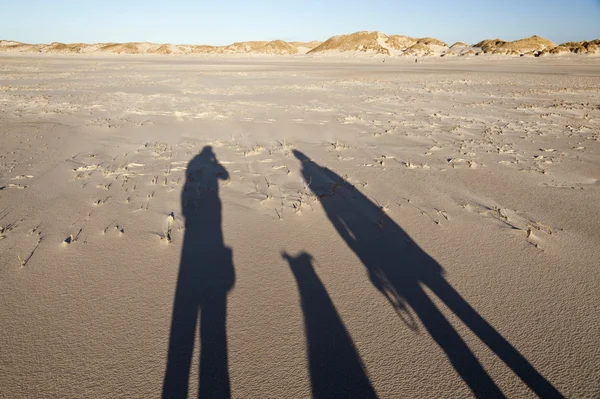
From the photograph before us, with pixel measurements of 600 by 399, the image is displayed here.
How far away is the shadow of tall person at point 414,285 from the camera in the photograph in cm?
240

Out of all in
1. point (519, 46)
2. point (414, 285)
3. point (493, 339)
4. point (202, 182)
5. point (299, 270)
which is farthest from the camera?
point (519, 46)

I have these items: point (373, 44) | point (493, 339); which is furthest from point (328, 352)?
point (373, 44)

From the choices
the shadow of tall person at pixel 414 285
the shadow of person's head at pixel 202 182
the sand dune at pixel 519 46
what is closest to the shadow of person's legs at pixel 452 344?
the shadow of tall person at pixel 414 285

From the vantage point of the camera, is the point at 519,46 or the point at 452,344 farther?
the point at 519,46

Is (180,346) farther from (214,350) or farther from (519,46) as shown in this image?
(519,46)

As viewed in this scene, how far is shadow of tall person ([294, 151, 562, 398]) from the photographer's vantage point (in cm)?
240

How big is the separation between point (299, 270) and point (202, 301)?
1048 mm

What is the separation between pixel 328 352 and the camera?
256cm

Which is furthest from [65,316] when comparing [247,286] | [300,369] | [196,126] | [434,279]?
[196,126]

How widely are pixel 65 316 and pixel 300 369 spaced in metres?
2.11

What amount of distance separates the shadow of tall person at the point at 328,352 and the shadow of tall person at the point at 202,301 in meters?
0.65

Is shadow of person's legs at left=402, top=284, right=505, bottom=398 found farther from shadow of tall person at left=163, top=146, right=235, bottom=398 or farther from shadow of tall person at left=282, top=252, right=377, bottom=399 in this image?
shadow of tall person at left=163, top=146, right=235, bottom=398

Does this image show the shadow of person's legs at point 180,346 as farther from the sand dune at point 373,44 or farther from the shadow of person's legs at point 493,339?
the sand dune at point 373,44

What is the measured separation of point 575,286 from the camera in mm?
3307
